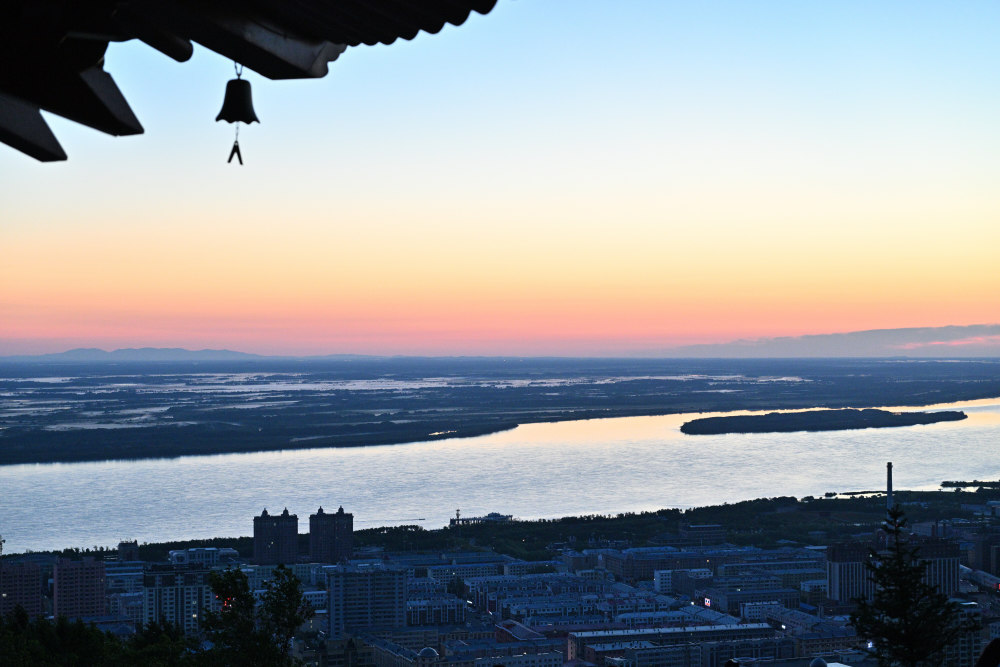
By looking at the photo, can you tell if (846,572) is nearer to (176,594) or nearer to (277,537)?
(277,537)

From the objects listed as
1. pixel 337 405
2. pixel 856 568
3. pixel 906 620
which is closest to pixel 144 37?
pixel 906 620

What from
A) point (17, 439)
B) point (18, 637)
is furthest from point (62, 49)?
point (17, 439)

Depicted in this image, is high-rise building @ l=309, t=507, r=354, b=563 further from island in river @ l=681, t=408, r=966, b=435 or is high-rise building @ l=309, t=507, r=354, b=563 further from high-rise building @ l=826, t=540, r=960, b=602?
island in river @ l=681, t=408, r=966, b=435

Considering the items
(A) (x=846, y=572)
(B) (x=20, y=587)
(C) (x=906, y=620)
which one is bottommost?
(A) (x=846, y=572)

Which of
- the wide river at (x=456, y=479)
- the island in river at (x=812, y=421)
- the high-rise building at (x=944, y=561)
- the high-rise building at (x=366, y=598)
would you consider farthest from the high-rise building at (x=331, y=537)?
the island in river at (x=812, y=421)

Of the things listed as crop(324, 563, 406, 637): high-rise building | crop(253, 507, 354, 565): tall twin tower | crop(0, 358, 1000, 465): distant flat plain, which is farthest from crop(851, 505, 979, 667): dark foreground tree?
crop(0, 358, 1000, 465): distant flat plain

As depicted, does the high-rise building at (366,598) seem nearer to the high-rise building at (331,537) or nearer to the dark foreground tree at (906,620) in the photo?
the high-rise building at (331,537)
